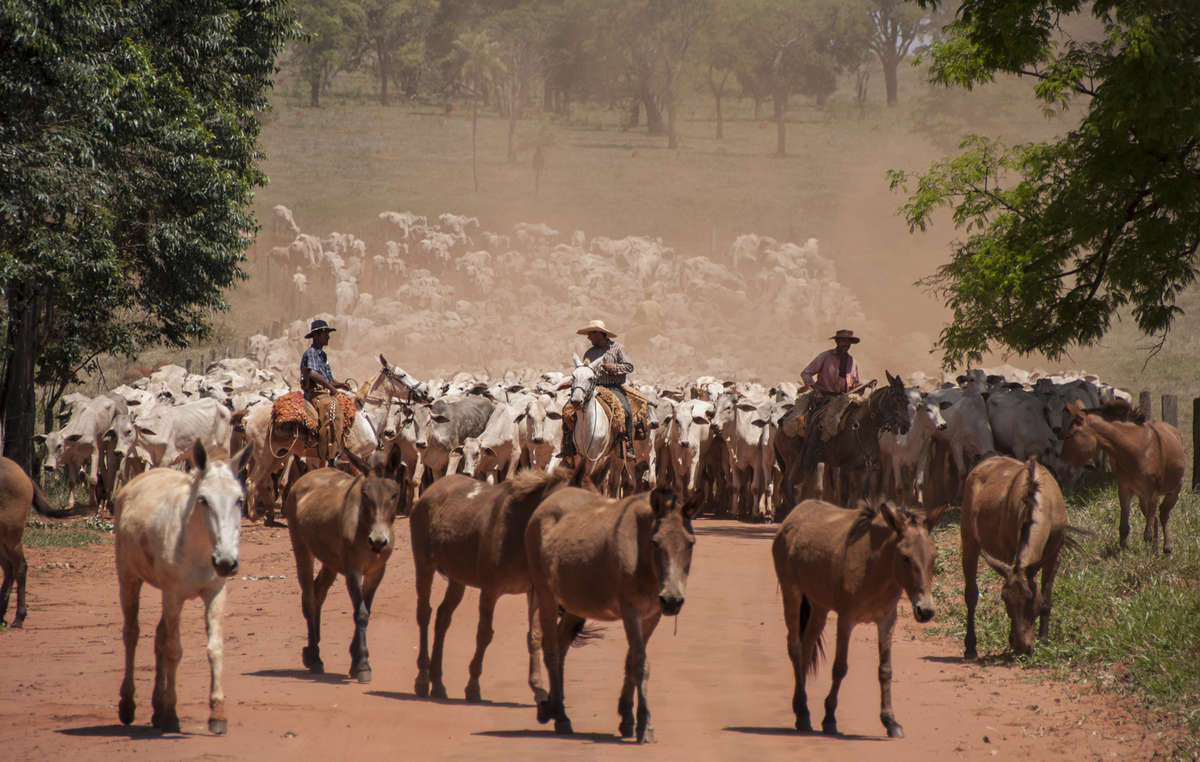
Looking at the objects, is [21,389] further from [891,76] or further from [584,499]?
[891,76]

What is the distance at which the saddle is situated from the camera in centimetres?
1778

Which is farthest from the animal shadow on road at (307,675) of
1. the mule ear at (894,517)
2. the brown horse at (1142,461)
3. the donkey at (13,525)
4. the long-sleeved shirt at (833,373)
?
the long-sleeved shirt at (833,373)

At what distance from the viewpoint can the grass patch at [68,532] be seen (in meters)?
17.8


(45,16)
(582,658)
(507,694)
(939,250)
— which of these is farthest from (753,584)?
(939,250)

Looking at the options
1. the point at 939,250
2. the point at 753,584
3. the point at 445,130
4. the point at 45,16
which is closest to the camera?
the point at 753,584

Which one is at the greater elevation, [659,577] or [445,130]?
[445,130]

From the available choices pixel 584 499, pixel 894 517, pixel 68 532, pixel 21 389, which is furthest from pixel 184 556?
pixel 21 389

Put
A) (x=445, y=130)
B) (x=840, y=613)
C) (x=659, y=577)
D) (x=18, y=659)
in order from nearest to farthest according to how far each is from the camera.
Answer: (x=659, y=577) → (x=840, y=613) → (x=18, y=659) → (x=445, y=130)

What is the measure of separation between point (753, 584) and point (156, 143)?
12.9 meters

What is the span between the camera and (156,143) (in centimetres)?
2109

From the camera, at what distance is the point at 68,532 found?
18.8 meters

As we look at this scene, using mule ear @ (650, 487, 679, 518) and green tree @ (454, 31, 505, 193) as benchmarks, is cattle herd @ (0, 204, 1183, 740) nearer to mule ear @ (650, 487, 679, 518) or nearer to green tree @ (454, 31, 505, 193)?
mule ear @ (650, 487, 679, 518)

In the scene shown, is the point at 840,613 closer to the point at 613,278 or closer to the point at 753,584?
the point at 753,584

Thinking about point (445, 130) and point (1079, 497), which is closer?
point (1079, 497)
